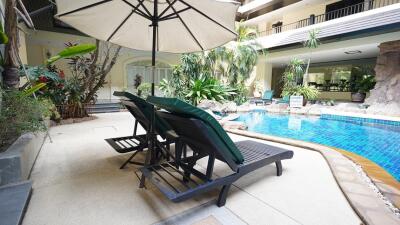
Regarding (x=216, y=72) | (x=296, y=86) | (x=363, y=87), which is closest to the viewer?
(x=216, y=72)

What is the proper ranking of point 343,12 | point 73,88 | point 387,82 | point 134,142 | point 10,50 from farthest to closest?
point 343,12, point 387,82, point 73,88, point 10,50, point 134,142

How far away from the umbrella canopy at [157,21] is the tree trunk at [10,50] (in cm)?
144

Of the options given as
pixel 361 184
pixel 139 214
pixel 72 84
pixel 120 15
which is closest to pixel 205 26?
pixel 120 15

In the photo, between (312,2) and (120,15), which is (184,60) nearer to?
(120,15)

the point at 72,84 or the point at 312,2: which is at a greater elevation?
the point at 312,2

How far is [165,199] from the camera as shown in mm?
1896

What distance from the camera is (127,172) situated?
2447 millimetres

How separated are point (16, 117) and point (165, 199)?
207 cm

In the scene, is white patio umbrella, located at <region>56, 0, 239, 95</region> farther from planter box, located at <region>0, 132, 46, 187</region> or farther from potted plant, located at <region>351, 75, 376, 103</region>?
potted plant, located at <region>351, 75, 376, 103</region>

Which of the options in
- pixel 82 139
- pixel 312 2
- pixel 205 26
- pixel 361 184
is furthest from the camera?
pixel 312 2

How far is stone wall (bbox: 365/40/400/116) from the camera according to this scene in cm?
941

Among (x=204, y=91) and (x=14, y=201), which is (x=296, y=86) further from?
(x=14, y=201)

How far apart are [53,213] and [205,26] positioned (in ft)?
9.14

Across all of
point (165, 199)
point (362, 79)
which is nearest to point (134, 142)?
point (165, 199)
